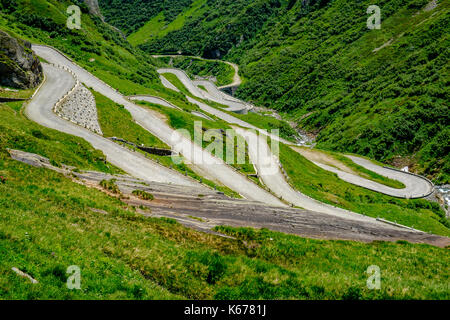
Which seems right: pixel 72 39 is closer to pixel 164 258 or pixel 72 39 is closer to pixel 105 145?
pixel 105 145

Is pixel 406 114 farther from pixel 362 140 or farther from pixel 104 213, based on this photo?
pixel 104 213

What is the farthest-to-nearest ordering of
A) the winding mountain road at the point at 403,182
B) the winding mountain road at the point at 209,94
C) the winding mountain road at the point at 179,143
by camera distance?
1. the winding mountain road at the point at 209,94
2. the winding mountain road at the point at 403,182
3. the winding mountain road at the point at 179,143

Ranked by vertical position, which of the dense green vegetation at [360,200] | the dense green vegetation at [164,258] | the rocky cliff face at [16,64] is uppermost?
the rocky cliff face at [16,64]

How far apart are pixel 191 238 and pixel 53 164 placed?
1245 centimetres

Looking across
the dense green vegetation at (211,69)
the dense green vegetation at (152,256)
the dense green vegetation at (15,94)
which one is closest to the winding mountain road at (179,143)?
the dense green vegetation at (15,94)

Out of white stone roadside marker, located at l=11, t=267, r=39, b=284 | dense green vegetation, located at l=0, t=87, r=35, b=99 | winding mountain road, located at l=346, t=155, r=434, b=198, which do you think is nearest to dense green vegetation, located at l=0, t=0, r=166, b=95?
dense green vegetation, located at l=0, t=87, r=35, b=99

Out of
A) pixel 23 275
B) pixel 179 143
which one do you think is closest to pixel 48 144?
pixel 23 275

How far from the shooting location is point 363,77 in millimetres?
117875

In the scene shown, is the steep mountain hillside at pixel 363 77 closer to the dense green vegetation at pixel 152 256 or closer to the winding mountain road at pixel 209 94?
the winding mountain road at pixel 209 94

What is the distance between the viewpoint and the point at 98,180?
22047mm

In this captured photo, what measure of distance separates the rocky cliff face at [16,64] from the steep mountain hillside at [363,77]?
73.1 metres

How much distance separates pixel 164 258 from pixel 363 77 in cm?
12208

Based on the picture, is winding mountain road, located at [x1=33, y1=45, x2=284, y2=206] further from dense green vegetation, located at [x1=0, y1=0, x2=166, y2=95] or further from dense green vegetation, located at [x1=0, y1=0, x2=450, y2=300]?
dense green vegetation, located at [x1=0, y1=0, x2=450, y2=300]

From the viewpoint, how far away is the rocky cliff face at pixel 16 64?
39.4m
